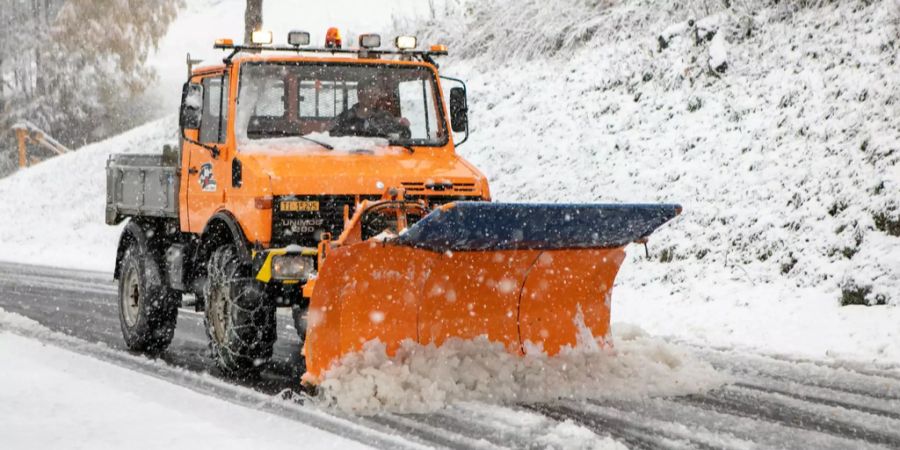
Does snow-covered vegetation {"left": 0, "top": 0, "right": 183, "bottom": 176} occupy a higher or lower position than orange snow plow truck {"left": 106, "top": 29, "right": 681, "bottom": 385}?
higher

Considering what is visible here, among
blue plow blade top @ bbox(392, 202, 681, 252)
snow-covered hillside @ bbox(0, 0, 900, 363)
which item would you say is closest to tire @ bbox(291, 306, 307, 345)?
blue plow blade top @ bbox(392, 202, 681, 252)

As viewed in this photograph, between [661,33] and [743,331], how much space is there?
24.3 feet

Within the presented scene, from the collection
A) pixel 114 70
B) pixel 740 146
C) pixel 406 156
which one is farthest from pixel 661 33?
pixel 114 70

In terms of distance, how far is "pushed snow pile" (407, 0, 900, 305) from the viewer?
1124 cm

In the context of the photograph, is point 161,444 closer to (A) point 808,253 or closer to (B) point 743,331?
(B) point 743,331

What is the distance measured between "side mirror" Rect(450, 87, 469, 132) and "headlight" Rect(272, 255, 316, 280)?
1.85 m

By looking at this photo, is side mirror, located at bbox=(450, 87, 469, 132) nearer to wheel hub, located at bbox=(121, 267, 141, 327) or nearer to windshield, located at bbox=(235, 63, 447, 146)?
windshield, located at bbox=(235, 63, 447, 146)

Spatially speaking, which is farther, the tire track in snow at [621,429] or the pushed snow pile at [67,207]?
the pushed snow pile at [67,207]

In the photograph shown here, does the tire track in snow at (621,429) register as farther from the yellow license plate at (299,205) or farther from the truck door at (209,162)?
the truck door at (209,162)

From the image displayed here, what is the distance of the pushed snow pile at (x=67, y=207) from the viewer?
2343 cm

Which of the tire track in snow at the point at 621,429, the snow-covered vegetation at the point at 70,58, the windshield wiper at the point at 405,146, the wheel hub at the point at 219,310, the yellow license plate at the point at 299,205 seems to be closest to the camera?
the tire track in snow at the point at 621,429

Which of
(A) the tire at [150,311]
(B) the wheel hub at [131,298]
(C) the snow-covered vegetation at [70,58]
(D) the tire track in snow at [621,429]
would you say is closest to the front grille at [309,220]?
(D) the tire track in snow at [621,429]

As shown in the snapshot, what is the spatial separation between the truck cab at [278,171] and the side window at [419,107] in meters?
0.01

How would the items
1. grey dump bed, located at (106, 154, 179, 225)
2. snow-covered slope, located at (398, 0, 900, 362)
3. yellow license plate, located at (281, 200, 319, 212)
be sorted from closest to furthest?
yellow license plate, located at (281, 200, 319, 212) < grey dump bed, located at (106, 154, 179, 225) < snow-covered slope, located at (398, 0, 900, 362)
